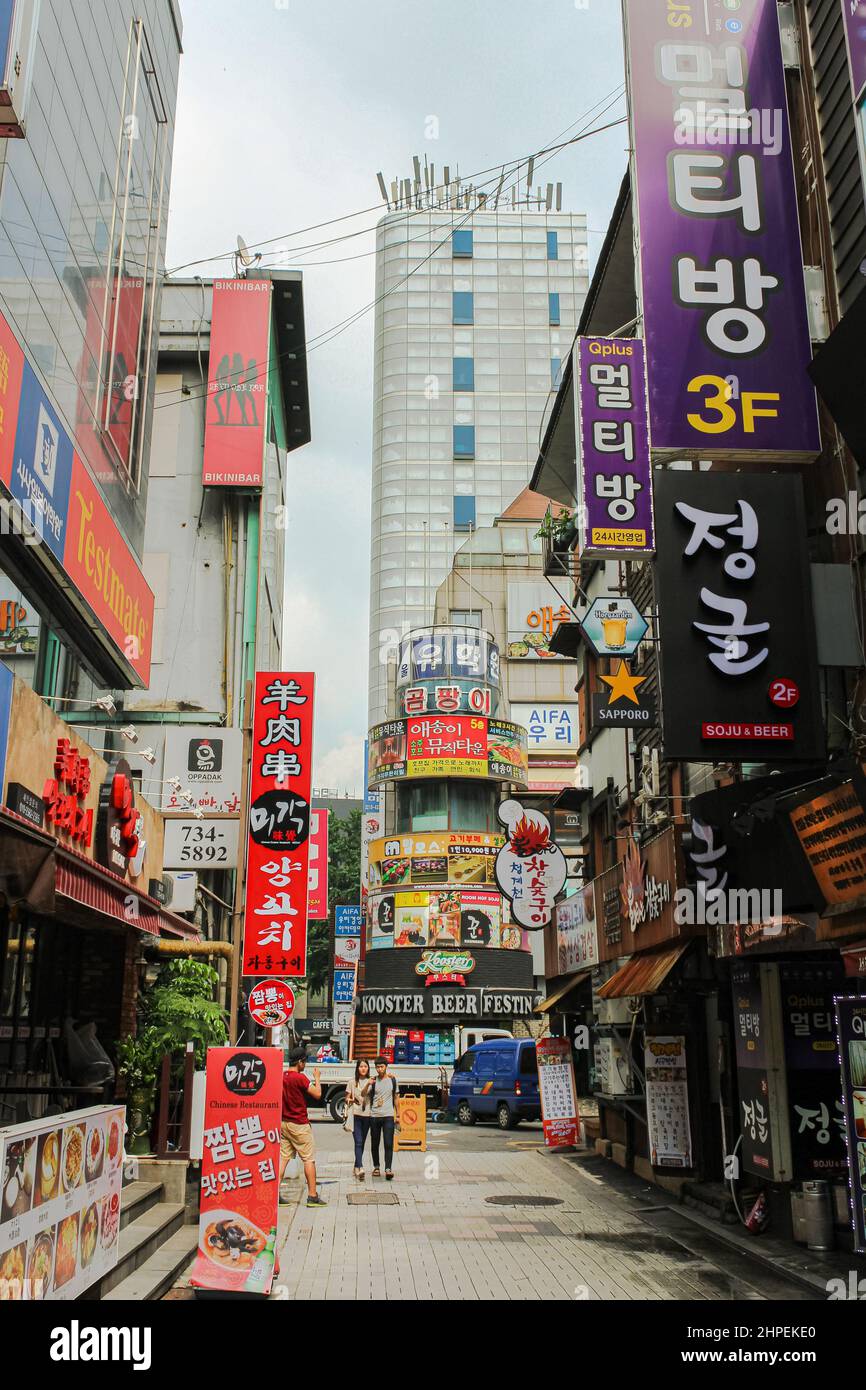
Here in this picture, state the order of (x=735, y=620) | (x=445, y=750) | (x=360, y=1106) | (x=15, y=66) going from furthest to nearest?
(x=445, y=750), (x=360, y=1106), (x=735, y=620), (x=15, y=66)

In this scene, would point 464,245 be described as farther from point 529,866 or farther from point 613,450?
point 613,450

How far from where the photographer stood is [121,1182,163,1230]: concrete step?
1082 centimetres

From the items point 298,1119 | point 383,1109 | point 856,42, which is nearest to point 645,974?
point 298,1119

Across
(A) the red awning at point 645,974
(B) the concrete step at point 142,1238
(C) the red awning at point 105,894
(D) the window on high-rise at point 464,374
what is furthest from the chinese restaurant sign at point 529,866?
(D) the window on high-rise at point 464,374

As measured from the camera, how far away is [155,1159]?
12.8m

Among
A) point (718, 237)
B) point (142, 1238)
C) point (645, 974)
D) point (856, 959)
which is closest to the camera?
point (856, 959)

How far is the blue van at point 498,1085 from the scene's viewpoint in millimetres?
28734

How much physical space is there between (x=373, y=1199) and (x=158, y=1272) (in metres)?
6.23

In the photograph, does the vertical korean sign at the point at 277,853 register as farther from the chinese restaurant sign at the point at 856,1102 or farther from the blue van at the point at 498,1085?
the chinese restaurant sign at the point at 856,1102

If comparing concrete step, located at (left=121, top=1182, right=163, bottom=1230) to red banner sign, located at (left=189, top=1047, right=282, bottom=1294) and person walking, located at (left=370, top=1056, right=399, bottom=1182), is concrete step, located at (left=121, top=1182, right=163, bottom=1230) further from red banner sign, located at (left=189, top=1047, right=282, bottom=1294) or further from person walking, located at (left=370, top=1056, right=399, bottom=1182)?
person walking, located at (left=370, top=1056, right=399, bottom=1182)

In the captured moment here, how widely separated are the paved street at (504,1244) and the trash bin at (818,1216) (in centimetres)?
67

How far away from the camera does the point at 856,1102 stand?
28.2ft

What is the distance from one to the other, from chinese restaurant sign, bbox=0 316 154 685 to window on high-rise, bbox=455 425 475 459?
226 ft

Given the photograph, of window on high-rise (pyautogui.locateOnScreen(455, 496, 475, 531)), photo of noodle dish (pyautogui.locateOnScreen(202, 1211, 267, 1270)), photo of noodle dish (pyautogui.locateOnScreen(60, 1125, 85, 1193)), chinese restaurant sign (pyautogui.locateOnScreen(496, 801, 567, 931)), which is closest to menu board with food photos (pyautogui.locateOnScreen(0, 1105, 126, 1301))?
photo of noodle dish (pyautogui.locateOnScreen(60, 1125, 85, 1193))
